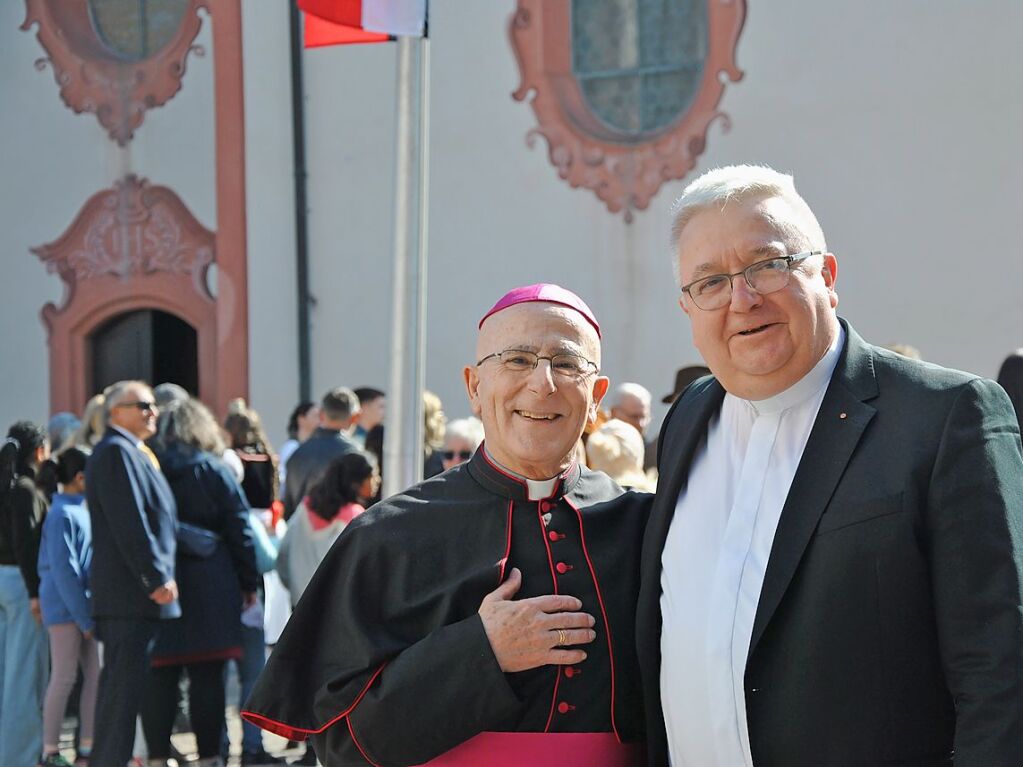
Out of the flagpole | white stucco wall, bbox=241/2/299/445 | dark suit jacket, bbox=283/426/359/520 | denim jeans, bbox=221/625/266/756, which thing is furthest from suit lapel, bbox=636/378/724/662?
white stucco wall, bbox=241/2/299/445

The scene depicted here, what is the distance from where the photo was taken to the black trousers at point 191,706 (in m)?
6.84

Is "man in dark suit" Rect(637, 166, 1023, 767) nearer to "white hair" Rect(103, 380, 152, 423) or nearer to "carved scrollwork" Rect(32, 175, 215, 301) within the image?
"white hair" Rect(103, 380, 152, 423)

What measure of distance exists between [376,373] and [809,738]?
10.2m

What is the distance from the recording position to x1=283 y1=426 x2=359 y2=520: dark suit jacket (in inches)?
300

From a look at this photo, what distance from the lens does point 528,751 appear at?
2.91 m

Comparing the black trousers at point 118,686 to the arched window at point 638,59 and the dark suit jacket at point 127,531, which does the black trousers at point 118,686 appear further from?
the arched window at point 638,59

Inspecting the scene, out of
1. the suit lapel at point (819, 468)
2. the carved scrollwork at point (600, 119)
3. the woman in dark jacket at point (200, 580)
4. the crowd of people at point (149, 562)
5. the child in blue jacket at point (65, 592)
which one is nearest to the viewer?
the suit lapel at point (819, 468)

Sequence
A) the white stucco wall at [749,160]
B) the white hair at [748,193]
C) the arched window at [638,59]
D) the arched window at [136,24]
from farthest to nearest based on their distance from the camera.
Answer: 1. the arched window at [136,24]
2. the arched window at [638,59]
3. the white stucco wall at [749,160]
4. the white hair at [748,193]

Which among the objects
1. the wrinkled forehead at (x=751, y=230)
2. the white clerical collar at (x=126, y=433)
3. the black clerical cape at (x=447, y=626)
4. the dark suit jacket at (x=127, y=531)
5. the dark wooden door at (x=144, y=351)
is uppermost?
the wrinkled forehead at (x=751, y=230)

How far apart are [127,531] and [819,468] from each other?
442cm

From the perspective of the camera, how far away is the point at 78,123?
13.9 metres

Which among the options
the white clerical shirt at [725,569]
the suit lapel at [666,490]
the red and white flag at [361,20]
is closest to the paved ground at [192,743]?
the red and white flag at [361,20]

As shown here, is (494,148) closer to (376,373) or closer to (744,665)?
(376,373)

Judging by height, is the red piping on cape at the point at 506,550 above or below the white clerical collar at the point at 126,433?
above
